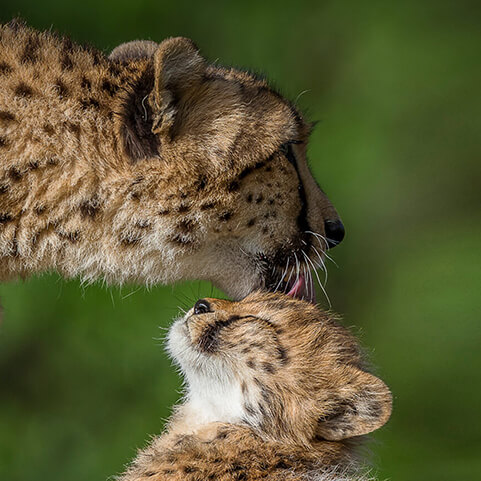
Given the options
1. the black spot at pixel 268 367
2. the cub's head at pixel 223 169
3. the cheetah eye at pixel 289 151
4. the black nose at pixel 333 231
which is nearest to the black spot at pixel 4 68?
the cub's head at pixel 223 169

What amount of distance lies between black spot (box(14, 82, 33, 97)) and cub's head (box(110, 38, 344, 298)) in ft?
0.90

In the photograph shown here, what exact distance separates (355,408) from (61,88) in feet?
4.56

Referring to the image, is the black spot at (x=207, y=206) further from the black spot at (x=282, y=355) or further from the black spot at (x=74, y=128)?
the black spot at (x=282, y=355)

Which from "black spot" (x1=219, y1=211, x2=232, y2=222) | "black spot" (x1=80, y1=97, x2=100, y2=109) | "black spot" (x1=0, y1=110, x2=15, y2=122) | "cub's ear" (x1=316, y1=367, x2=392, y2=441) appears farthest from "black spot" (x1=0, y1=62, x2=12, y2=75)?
"cub's ear" (x1=316, y1=367, x2=392, y2=441)

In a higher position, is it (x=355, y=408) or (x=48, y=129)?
(x=48, y=129)

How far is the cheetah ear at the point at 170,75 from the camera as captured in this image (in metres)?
2.96

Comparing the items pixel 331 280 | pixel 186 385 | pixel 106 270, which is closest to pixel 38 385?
pixel 331 280

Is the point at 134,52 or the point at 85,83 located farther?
the point at 134,52

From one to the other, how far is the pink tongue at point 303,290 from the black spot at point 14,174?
1.06m

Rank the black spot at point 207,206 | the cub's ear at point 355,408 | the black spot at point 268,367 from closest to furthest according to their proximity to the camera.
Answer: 1. the black spot at point 207,206
2. the cub's ear at point 355,408
3. the black spot at point 268,367

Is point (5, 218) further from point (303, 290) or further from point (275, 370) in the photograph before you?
point (303, 290)

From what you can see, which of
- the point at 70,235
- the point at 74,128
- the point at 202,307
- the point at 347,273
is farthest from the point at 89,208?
the point at 347,273

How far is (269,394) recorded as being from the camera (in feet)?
10.8

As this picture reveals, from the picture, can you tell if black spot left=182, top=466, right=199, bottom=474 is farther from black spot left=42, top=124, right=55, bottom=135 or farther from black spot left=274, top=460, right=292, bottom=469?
black spot left=42, top=124, right=55, bottom=135
